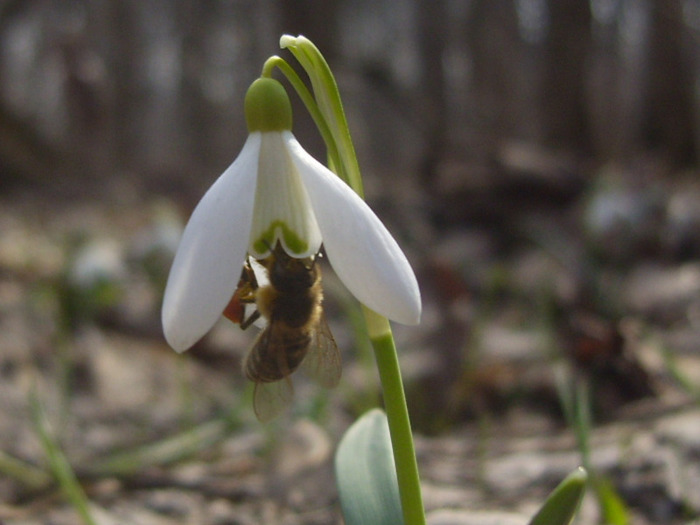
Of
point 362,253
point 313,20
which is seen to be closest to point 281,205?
point 362,253

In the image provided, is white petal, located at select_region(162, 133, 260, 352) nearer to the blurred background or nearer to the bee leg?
the bee leg

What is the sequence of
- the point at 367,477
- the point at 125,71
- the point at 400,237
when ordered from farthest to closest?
the point at 125,71 < the point at 400,237 < the point at 367,477

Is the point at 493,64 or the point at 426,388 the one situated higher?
the point at 493,64

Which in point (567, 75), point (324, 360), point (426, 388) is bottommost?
point (426, 388)

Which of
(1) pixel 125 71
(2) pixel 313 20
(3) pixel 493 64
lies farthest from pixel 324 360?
(1) pixel 125 71

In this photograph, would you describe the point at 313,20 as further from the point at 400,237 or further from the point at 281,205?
the point at 281,205

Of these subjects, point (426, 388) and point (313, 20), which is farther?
point (313, 20)

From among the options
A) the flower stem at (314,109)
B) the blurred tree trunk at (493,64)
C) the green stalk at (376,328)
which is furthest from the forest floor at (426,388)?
the blurred tree trunk at (493,64)

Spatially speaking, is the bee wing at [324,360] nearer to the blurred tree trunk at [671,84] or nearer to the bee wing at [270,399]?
the bee wing at [270,399]

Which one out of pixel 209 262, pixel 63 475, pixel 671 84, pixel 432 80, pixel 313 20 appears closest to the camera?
pixel 209 262
